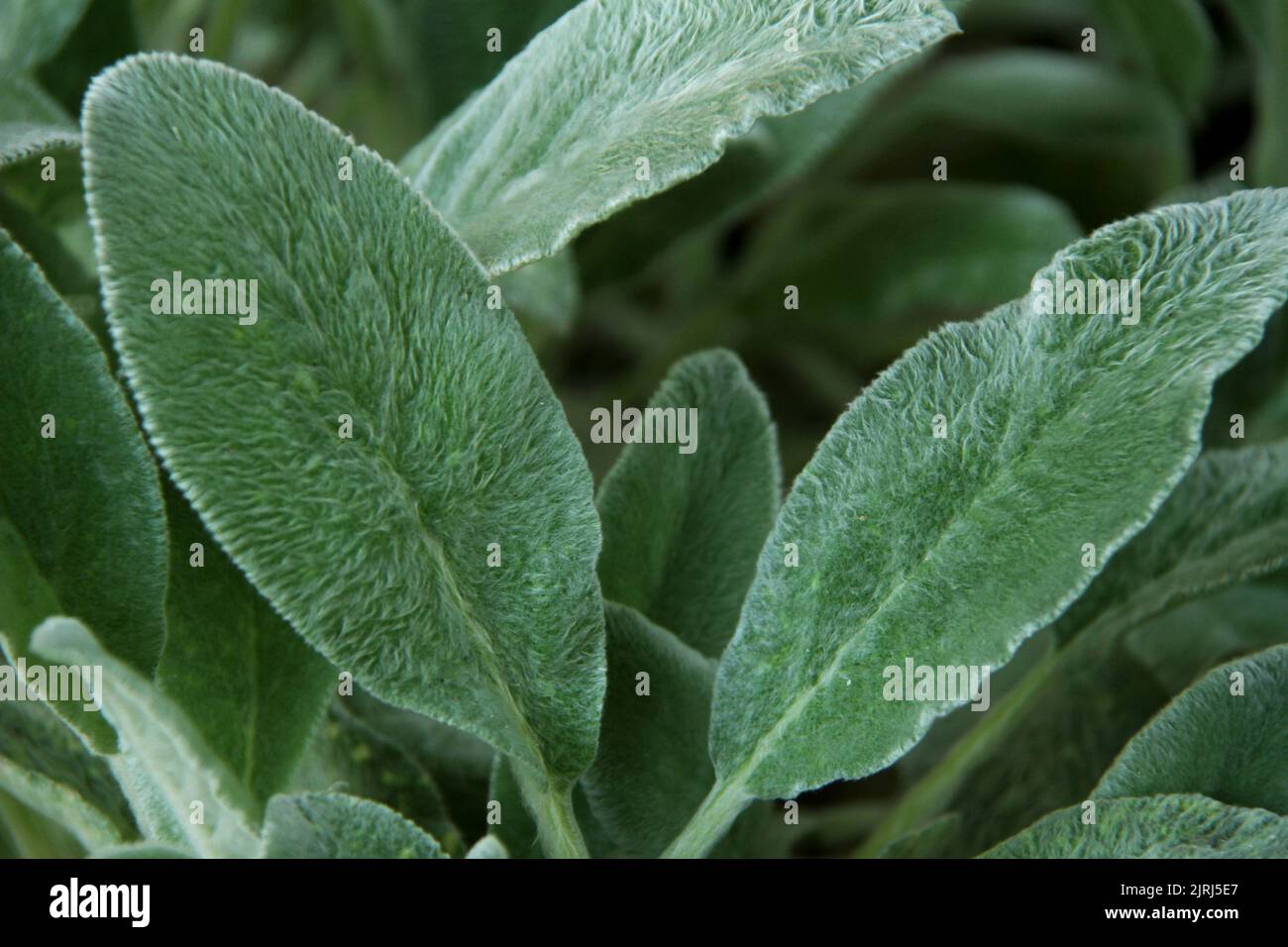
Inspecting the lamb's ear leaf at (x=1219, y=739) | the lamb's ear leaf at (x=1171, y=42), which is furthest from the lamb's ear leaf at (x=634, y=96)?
the lamb's ear leaf at (x=1171, y=42)

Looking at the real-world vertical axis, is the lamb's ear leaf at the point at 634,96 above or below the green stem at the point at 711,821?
above

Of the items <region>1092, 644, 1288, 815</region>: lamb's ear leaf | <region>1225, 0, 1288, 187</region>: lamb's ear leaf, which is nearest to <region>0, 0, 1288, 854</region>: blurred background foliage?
<region>1225, 0, 1288, 187</region>: lamb's ear leaf

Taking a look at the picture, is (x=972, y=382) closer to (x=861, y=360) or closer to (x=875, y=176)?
(x=861, y=360)

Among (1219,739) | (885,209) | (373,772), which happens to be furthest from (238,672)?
(885,209)

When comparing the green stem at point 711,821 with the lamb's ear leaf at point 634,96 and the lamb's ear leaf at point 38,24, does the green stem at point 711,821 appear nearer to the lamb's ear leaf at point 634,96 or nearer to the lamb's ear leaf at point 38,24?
the lamb's ear leaf at point 634,96

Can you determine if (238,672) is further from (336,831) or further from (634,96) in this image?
(634,96)

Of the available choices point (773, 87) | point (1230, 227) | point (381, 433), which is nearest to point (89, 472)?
point (381, 433)

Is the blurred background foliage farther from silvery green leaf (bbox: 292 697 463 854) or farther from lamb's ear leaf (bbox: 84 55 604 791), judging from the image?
lamb's ear leaf (bbox: 84 55 604 791)
